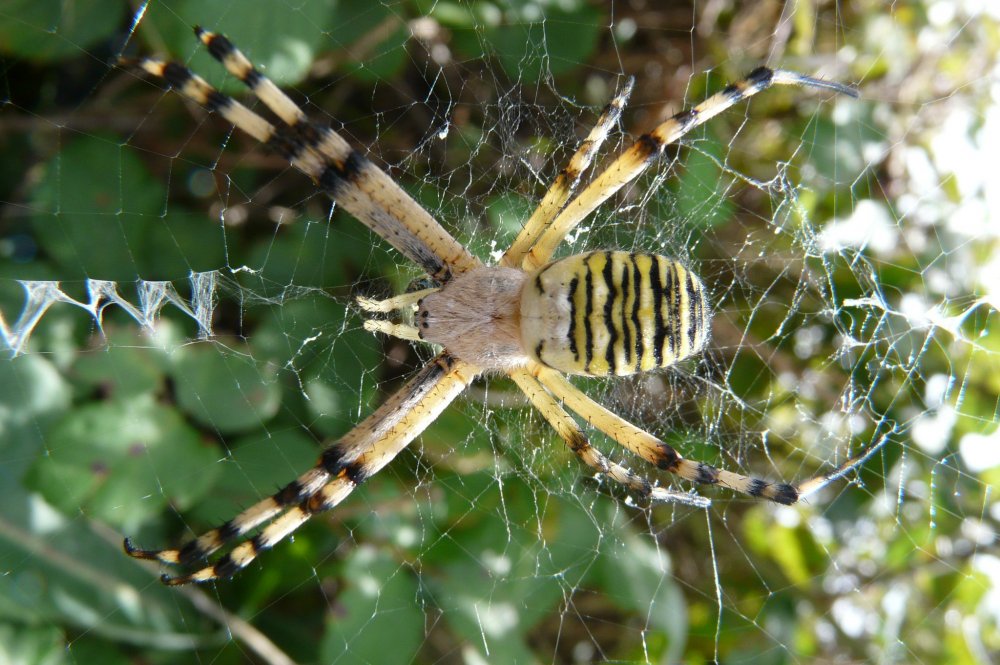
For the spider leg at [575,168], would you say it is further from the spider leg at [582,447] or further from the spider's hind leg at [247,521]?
the spider's hind leg at [247,521]

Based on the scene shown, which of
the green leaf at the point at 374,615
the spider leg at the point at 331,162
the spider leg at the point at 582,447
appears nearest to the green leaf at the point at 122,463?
the green leaf at the point at 374,615

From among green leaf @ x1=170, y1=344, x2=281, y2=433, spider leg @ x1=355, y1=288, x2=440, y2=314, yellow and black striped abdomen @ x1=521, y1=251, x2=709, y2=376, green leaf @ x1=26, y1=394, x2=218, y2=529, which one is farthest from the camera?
spider leg @ x1=355, y1=288, x2=440, y2=314

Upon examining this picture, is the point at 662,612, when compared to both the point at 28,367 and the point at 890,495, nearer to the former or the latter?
the point at 890,495

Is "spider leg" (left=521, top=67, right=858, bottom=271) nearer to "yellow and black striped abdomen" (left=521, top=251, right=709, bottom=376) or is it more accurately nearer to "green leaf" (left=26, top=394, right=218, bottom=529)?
"yellow and black striped abdomen" (left=521, top=251, right=709, bottom=376)

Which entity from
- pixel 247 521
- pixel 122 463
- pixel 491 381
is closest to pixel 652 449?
pixel 491 381

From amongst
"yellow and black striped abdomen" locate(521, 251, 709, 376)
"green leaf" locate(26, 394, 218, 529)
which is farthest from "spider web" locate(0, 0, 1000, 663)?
"yellow and black striped abdomen" locate(521, 251, 709, 376)

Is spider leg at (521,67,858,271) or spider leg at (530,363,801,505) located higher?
spider leg at (521,67,858,271)

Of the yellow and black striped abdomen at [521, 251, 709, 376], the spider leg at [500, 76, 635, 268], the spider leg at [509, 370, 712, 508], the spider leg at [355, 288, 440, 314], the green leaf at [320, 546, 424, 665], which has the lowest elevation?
the green leaf at [320, 546, 424, 665]
